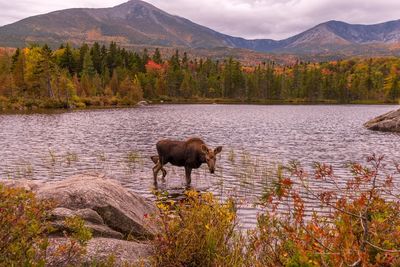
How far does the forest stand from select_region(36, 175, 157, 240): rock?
86.5 meters

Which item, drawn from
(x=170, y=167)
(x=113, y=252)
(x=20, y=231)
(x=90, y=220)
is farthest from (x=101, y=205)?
(x=170, y=167)

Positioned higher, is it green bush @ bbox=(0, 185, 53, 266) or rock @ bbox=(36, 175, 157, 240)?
green bush @ bbox=(0, 185, 53, 266)

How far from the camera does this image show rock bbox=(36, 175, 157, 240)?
384 inches

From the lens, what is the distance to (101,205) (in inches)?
385

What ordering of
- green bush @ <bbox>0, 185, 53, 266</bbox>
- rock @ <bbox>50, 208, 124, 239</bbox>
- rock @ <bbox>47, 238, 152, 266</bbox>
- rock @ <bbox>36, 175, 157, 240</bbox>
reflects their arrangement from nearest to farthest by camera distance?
1. green bush @ <bbox>0, 185, 53, 266</bbox>
2. rock @ <bbox>47, 238, 152, 266</bbox>
3. rock @ <bbox>50, 208, 124, 239</bbox>
4. rock @ <bbox>36, 175, 157, 240</bbox>

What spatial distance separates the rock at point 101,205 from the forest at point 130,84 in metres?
86.5

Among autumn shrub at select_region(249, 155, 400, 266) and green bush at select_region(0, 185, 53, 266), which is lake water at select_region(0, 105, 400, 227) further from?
green bush at select_region(0, 185, 53, 266)

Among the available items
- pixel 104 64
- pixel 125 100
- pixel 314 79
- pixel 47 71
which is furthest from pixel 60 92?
pixel 314 79

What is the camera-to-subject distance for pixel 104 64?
156m

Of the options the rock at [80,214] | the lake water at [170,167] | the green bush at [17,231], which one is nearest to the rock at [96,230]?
the rock at [80,214]

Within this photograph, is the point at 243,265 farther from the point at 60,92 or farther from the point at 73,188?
the point at 60,92

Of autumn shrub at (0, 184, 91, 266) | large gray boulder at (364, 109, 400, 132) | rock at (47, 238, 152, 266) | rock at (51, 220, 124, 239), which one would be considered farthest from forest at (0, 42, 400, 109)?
autumn shrub at (0, 184, 91, 266)

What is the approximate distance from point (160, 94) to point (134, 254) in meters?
155

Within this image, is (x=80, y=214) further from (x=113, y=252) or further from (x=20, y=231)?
A: (x=20, y=231)
